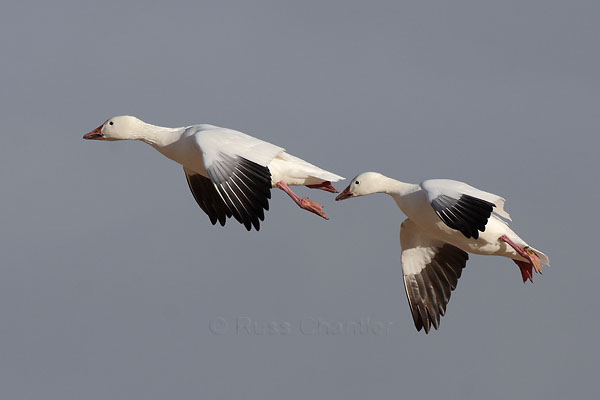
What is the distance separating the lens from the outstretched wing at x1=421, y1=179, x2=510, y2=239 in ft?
55.5

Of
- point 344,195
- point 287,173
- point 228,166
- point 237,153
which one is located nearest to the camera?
point 228,166

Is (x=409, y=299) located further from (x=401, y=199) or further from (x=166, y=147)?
(x=166, y=147)

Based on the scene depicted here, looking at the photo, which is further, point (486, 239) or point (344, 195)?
point (344, 195)

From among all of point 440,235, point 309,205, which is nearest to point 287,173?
point 309,205

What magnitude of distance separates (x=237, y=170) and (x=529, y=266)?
5066 mm

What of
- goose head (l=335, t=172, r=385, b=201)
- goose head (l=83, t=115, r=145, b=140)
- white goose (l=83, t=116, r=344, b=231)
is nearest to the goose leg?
white goose (l=83, t=116, r=344, b=231)

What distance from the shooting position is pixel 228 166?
55.0 feet

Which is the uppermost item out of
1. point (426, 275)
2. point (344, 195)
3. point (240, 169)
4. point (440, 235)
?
point (344, 195)

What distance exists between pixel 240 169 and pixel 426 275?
13.3 feet

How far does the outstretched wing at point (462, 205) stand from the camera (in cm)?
A: 1691

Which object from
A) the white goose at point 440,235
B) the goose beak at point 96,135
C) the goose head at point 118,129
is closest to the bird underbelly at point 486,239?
the white goose at point 440,235

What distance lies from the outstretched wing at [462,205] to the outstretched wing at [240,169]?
207cm

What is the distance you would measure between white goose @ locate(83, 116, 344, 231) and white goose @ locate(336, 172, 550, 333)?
0.95m

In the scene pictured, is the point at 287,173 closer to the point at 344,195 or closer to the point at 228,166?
the point at 344,195
